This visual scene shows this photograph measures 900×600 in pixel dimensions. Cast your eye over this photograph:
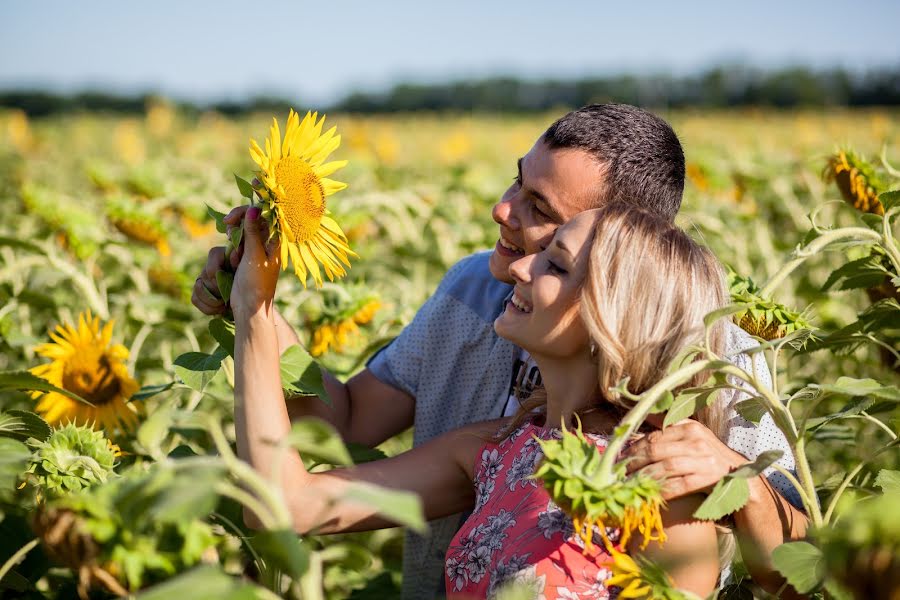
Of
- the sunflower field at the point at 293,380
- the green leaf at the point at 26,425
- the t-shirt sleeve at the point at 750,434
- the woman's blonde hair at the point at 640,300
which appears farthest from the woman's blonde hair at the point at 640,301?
the green leaf at the point at 26,425

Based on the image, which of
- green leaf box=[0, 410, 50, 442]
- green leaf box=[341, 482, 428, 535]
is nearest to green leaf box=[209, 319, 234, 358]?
green leaf box=[0, 410, 50, 442]

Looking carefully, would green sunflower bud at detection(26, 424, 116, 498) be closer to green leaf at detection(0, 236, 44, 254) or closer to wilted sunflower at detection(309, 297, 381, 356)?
wilted sunflower at detection(309, 297, 381, 356)

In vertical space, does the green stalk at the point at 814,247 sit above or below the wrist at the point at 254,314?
above

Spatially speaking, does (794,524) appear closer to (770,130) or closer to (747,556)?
(747,556)

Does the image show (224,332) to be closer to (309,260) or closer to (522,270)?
(309,260)

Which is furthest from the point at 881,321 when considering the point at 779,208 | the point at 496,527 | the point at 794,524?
the point at 779,208

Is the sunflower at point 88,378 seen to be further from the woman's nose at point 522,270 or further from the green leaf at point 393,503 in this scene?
the green leaf at point 393,503

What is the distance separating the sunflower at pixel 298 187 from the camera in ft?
3.87

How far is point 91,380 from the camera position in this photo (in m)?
1.67

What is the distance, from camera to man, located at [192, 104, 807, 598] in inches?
46.3

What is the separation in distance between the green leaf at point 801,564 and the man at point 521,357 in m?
0.07

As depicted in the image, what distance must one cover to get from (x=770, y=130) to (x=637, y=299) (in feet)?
34.5

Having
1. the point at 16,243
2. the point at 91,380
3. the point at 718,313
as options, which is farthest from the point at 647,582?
the point at 16,243

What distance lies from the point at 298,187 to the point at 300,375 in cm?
27
